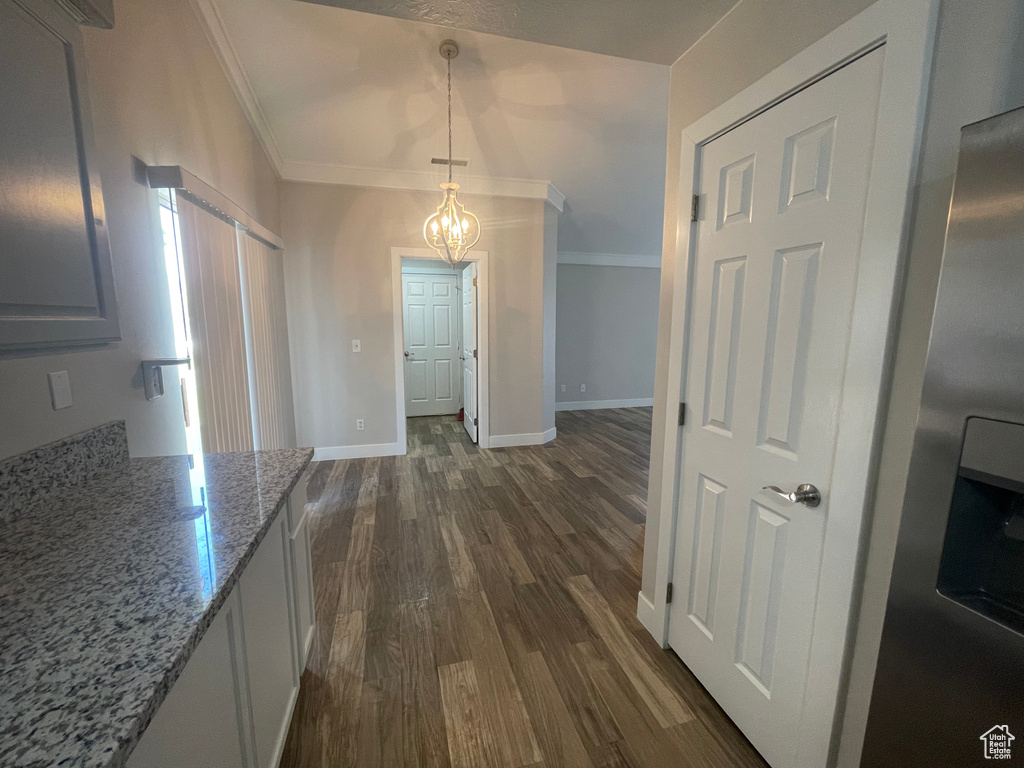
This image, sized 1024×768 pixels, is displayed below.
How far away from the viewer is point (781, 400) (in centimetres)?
116

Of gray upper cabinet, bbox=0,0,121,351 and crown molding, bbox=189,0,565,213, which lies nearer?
gray upper cabinet, bbox=0,0,121,351

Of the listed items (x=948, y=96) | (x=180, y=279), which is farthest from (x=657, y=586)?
(x=180, y=279)

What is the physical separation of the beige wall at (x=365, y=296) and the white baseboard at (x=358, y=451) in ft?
0.20

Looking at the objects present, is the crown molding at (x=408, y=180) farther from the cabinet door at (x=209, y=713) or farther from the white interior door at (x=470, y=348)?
the cabinet door at (x=209, y=713)

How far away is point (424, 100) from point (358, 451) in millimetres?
3056

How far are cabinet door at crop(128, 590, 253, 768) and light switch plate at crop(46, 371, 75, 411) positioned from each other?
751 mm

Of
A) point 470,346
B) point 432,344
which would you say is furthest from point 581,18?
point 432,344

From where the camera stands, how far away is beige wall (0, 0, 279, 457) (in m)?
1.04

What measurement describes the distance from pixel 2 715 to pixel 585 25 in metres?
2.05

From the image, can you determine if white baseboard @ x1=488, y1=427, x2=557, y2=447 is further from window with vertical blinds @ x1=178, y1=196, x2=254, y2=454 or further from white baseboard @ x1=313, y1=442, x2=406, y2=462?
window with vertical blinds @ x1=178, y1=196, x2=254, y2=454

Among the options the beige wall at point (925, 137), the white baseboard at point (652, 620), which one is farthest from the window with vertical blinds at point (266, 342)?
the beige wall at point (925, 137)

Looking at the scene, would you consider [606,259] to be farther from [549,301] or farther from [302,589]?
[302,589]

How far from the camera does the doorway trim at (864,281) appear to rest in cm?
83

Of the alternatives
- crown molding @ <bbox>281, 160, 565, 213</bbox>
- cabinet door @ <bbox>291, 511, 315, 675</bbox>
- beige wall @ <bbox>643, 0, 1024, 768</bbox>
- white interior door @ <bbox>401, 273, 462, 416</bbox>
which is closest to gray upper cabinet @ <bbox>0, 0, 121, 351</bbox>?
cabinet door @ <bbox>291, 511, 315, 675</bbox>
